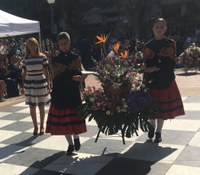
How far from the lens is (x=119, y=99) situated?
16.9 ft

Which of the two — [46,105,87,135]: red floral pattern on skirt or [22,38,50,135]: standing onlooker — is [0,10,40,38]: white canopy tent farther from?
[46,105,87,135]: red floral pattern on skirt

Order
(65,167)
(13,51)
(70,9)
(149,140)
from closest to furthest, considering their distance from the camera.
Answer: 1. (65,167)
2. (149,140)
3. (13,51)
4. (70,9)

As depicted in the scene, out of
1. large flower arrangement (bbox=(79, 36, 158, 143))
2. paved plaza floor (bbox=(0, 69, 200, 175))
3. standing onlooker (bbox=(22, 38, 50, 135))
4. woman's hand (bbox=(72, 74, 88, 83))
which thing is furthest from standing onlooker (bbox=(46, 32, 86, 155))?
standing onlooker (bbox=(22, 38, 50, 135))

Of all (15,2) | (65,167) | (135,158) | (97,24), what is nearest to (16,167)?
(65,167)

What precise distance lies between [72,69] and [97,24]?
29.6m

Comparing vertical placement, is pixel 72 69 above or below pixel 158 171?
above

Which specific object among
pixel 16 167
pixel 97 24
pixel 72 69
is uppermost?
pixel 97 24

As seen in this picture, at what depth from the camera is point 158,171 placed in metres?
4.69

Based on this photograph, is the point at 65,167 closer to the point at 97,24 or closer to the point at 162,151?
the point at 162,151

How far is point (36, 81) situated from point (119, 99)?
2.06 metres

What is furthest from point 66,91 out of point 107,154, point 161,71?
point 161,71

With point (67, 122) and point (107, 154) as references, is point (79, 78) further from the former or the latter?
point (107, 154)

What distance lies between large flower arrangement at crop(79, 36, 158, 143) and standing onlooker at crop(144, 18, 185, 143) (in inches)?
13.6

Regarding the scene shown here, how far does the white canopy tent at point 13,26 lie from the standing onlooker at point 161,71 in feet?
18.2
